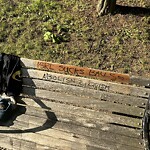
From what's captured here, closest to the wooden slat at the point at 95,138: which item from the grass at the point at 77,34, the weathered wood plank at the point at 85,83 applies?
the weathered wood plank at the point at 85,83

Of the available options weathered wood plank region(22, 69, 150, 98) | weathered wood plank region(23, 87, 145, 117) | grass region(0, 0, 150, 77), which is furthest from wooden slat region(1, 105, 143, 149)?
grass region(0, 0, 150, 77)

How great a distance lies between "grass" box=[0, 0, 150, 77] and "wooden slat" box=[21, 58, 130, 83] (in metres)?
1.28

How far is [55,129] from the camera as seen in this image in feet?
17.8

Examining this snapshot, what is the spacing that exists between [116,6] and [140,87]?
2.67 m

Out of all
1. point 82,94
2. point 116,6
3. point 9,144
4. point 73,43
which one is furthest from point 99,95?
point 116,6

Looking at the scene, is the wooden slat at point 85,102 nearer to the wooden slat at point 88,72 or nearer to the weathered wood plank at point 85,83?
the weathered wood plank at point 85,83

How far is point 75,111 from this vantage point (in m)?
5.47

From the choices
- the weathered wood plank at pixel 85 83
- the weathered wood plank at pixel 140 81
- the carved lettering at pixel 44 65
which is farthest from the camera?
the carved lettering at pixel 44 65

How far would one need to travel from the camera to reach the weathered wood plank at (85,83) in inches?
206

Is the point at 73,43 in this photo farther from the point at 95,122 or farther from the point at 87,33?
the point at 95,122

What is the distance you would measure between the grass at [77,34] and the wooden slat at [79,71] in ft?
4.20

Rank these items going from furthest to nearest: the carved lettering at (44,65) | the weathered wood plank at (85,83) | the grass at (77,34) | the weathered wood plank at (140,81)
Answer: the grass at (77,34), the carved lettering at (44,65), the weathered wood plank at (85,83), the weathered wood plank at (140,81)

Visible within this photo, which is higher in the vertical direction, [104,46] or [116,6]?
[116,6]

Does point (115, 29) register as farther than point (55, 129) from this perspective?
Yes
